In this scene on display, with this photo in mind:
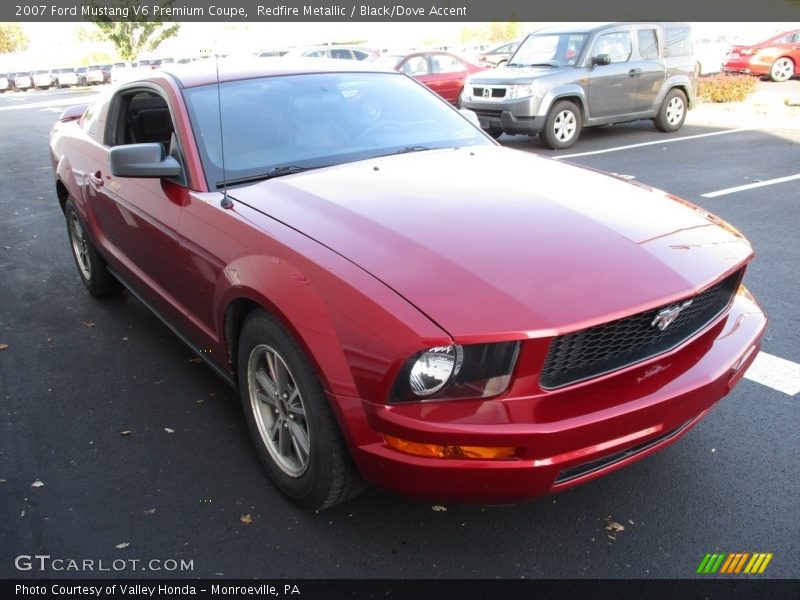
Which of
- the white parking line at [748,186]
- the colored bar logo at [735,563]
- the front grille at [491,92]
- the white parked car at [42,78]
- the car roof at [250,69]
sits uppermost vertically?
the car roof at [250,69]

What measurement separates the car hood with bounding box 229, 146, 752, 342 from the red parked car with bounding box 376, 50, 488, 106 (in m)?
11.1

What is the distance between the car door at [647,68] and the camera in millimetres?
11375

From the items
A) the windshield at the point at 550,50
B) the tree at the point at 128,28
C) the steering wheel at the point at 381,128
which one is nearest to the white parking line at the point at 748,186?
the windshield at the point at 550,50

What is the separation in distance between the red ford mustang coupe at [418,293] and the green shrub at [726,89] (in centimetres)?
1260

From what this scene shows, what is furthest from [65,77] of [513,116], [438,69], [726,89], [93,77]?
[726,89]

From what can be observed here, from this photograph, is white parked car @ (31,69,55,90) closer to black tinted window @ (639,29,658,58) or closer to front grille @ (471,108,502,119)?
front grille @ (471,108,502,119)

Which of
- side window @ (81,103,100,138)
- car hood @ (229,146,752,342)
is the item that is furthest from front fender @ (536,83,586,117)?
car hood @ (229,146,752,342)

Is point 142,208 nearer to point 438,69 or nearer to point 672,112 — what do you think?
point 672,112

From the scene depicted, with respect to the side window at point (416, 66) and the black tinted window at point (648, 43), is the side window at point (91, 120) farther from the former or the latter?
the side window at point (416, 66)

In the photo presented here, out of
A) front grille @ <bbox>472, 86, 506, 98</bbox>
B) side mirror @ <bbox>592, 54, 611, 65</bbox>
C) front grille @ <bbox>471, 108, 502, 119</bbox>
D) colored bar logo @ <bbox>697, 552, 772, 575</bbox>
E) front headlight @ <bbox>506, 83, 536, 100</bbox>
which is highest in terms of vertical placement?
side mirror @ <bbox>592, 54, 611, 65</bbox>

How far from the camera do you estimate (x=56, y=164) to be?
17.6 feet

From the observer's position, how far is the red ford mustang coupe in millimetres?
2168

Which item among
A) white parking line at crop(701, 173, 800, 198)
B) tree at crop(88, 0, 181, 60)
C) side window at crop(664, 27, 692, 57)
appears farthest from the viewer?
tree at crop(88, 0, 181, 60)

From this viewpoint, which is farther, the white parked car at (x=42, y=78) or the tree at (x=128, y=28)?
the tree at (x=128, y=28)
